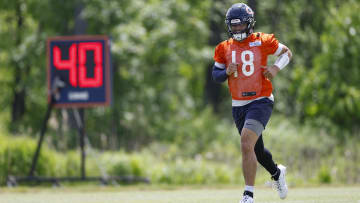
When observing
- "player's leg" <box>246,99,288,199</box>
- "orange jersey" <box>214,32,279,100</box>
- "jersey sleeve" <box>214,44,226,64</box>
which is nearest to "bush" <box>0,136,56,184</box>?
"player's leg" <box>246,99,288,199</box>

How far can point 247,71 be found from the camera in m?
7.49

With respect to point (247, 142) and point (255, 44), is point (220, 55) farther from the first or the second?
point (247, 142)

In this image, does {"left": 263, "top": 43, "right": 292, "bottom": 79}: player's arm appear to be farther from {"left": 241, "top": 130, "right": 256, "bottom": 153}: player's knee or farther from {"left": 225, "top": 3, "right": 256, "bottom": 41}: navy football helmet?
{"left": 241, "top": 130, "right": 256, "bottom": 153}: player's knee

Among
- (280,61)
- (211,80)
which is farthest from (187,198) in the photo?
(211,80)

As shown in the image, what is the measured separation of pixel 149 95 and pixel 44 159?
28.0ft

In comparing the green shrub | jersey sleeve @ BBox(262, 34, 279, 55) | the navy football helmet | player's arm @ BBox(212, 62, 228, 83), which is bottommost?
the green shrub

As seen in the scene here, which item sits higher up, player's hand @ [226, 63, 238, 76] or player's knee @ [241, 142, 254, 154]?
player's hand @ [226, 63, 238, 76]

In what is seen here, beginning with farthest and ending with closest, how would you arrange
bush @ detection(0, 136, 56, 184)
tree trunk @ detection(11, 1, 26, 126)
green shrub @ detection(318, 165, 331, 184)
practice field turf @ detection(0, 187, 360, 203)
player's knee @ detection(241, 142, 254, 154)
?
1. tree trunk @ detection(11, 1, 26, 126)
2. bush @ detection(0, 136, 56, 184)
3. green shrub @ detection(318, 165, 331, 184)
4. practice field turf @ detection(0, 187, 360, 203)
5. player's knee @ detection(241, 142, 254, 154)

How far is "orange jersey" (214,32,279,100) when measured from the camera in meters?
7.48

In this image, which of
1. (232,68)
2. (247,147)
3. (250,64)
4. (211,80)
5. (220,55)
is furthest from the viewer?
(211,80)

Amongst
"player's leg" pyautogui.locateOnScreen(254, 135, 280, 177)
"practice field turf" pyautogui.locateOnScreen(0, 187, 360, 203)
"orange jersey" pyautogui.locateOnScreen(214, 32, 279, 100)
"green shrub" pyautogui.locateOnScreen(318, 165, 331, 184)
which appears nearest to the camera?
"orange jersey" pyautogui.locateOnScreen(214, 32, 279, 100)

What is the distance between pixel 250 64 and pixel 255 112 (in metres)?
0.50

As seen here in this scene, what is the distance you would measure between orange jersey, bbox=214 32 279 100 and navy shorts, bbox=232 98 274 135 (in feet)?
0.24

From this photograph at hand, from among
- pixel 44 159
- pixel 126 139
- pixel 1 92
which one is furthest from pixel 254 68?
pixel 1 92
